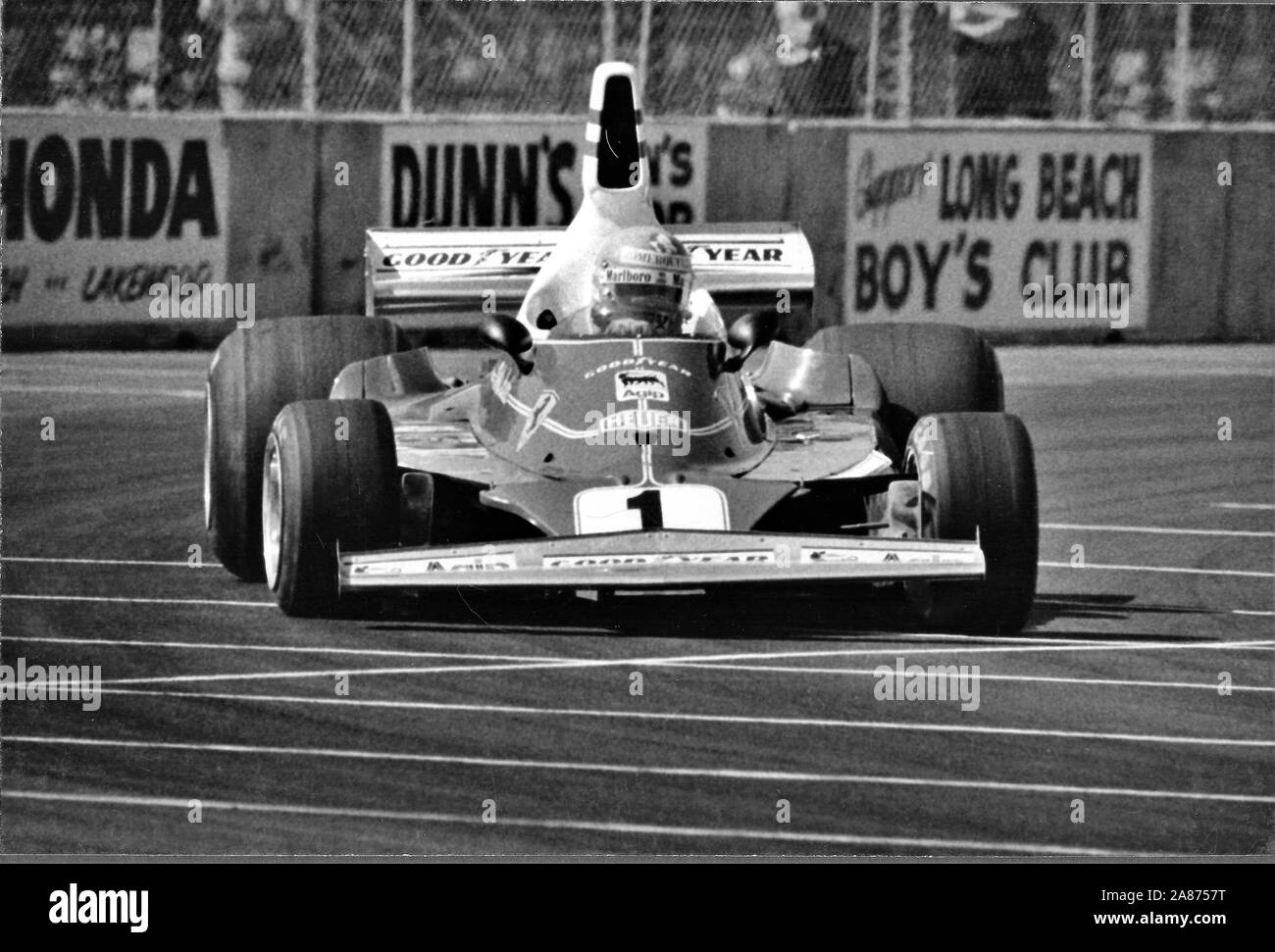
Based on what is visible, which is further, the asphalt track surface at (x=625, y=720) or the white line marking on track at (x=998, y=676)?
the white line marking on track at (x=998, y=676)

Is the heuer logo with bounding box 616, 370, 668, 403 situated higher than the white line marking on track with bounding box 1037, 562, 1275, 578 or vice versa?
the heuer logo with bounding box 616, 370, 668, 403

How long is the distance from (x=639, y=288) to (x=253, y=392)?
1632 millimetres

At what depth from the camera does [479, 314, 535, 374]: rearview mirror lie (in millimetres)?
10250

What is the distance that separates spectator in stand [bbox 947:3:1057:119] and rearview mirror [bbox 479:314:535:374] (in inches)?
441

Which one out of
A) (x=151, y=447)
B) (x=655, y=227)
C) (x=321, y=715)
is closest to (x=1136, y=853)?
(x=321, y=715)

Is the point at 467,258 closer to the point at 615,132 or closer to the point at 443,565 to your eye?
the point at 615,132

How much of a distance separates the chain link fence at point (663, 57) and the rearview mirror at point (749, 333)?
9.61 metres

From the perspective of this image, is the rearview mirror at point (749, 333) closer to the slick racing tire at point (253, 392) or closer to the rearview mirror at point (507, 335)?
the rearview mirror at point (507, 335)

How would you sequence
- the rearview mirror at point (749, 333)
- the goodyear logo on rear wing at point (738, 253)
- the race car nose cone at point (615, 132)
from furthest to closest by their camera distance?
the goodyear logo on rear wing at point (738, 253)
the race car nose cone at point (615, 132)
the rearview mirror at point (749, 333)

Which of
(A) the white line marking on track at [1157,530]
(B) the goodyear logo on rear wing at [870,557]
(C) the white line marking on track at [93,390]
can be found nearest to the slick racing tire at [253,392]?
(B) the goodyear logo on rear wing at [870,557]

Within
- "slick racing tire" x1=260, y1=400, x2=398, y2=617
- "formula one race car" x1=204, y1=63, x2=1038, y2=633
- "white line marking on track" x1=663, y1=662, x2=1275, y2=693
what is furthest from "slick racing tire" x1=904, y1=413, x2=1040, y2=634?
"slick racing tire" x1=260, y1=400, x2=398, y2=617

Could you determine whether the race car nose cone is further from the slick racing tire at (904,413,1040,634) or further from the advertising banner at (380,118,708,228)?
the advertising banner at (380,118,708,228)

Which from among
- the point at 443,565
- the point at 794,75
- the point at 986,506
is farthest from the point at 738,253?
the point at 794,75

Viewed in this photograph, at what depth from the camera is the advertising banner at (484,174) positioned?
65.3 feet
